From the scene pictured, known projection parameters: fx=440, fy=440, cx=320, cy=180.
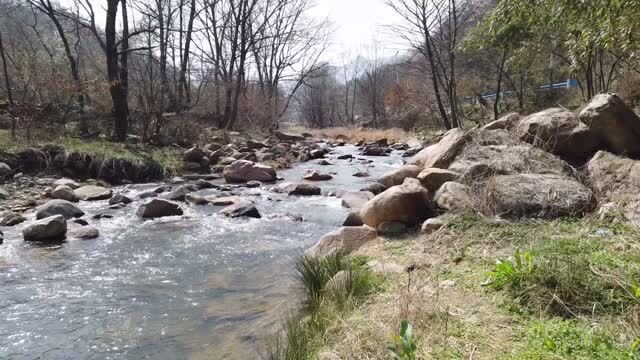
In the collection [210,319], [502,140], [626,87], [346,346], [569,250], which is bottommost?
[210,319]

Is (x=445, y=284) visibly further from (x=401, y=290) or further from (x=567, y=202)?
(x=567, y=202)

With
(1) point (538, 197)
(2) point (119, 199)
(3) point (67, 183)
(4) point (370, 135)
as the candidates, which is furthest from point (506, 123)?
(4) point (370, 135)

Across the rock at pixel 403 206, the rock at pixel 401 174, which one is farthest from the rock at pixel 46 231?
the rock at pixel 401 174

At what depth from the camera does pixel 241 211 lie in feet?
27.1

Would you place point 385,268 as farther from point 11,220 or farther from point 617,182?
point 11,220

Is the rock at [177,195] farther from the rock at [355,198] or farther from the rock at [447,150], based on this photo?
the rock at [447,150]

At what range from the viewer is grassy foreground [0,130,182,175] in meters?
11.0

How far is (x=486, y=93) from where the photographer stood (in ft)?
90.6

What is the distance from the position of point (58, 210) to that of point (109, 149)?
15.3ft

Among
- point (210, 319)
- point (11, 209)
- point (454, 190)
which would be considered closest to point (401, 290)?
point (210, 319)

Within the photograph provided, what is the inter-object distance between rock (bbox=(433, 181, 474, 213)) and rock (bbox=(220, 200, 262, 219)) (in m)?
3.87

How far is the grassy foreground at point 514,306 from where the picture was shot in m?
2.30

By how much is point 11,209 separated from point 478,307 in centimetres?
855

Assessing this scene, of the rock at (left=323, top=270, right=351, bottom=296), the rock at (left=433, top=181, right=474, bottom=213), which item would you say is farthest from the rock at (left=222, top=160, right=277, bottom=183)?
the rock at (left=323, top=270, right=351, bottom=296)
